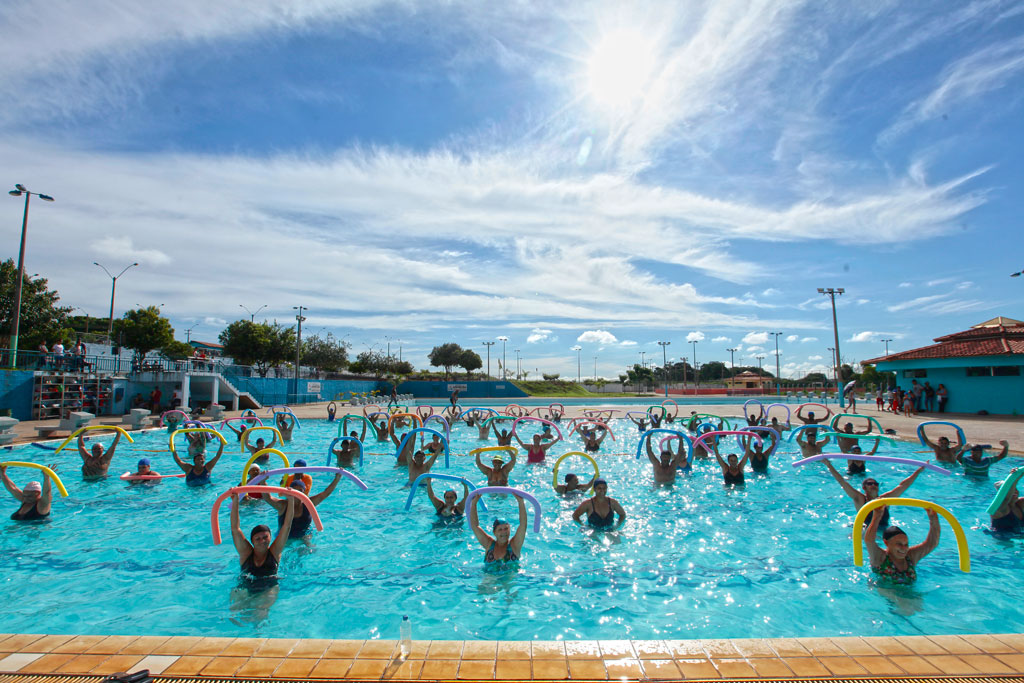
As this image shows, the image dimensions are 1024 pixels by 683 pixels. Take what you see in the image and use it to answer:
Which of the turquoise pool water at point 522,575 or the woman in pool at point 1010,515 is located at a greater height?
the woman in pool at point 1010,515

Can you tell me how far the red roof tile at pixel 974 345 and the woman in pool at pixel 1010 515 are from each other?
81.9 feet

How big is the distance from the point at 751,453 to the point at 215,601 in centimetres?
1310

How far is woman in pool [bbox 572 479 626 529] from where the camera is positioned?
30.1 ft

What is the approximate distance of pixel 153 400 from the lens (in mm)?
29234

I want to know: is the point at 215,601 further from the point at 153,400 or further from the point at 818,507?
the point at 153,400

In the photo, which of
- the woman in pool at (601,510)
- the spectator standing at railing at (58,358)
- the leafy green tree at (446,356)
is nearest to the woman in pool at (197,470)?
the woman in pool at (601,510)

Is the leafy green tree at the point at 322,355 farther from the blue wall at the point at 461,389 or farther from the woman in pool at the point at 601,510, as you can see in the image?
the woman in pool at the point at 601,510

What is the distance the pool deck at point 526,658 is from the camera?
12.1 feet

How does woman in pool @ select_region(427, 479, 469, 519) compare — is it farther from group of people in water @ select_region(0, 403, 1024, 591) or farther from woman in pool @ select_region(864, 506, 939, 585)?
woman in pool @ select_region(864, 506, 939, 585)

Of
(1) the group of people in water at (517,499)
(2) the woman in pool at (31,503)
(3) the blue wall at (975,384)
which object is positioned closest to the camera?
(1) the group of people in water at (517,499)

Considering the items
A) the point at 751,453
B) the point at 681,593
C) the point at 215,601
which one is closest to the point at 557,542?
the point at 681,593

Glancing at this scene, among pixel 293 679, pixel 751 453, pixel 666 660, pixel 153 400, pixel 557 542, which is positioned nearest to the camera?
pixel 293 679

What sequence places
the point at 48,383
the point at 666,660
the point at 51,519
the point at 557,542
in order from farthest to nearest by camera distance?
the point at 48,383
the point at 51,519
the point at 557,542
the point at 666,660

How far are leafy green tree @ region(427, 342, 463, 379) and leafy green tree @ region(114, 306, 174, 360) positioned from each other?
5041 centimetres
